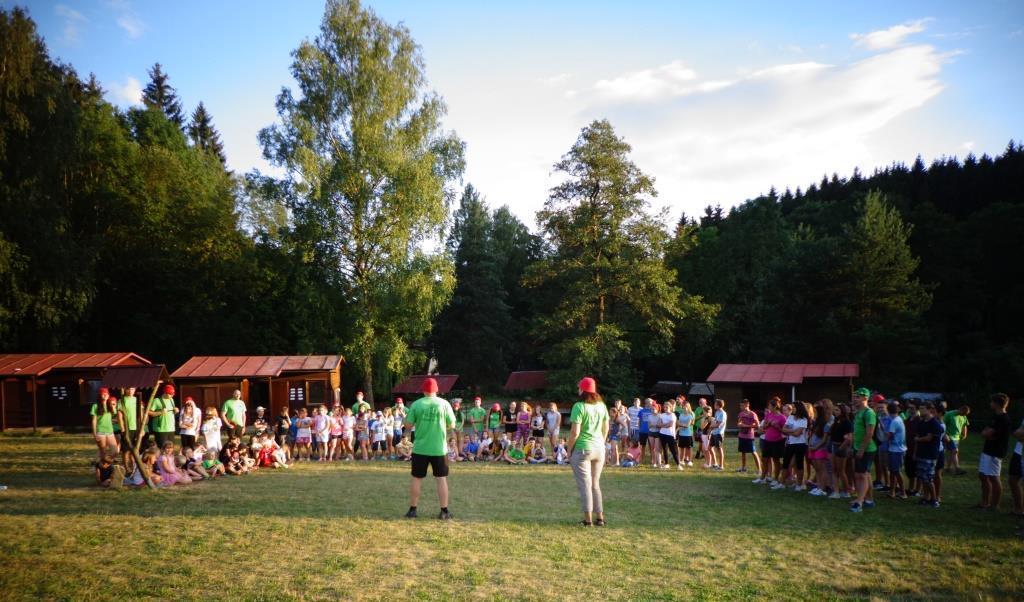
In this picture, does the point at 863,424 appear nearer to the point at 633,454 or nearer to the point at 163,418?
the point at 633,454

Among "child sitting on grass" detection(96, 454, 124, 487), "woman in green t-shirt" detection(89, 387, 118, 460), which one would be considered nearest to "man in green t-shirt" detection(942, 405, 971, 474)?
"child sitting on grass" detection(96, 454, 124, 487)

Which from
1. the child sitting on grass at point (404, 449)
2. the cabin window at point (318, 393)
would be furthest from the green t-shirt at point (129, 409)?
the cabin window at point (318, 393)

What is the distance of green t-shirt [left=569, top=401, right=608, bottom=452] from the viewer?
8.40 meters

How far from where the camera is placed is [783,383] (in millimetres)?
28984

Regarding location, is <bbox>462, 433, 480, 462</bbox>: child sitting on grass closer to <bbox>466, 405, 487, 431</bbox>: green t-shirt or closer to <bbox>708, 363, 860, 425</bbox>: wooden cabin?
<bbox>466, 405, 487, 431</bbox>: green t-shirt

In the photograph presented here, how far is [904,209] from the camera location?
49062 mm

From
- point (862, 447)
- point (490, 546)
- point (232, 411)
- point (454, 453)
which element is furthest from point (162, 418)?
point (862, 447)

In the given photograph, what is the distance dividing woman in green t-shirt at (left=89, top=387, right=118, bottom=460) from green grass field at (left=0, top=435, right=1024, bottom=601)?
1.14 metres

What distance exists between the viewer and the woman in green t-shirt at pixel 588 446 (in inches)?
331

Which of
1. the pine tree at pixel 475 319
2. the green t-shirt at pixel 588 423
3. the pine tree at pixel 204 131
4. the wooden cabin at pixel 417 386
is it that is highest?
the pine tree at pixel 204 131

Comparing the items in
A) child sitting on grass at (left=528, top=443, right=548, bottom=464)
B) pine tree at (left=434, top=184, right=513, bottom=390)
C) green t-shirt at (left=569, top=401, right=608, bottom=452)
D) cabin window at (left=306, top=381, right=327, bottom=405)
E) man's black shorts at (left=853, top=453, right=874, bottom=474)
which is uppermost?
pine tree at (left=434, top=184, right=513, bottom=390)

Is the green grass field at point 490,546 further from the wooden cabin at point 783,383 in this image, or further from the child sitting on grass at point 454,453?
the wooden cabin at point 783,383

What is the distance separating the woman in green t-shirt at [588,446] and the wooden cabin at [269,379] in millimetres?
18214

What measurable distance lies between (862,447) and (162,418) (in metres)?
14.5
